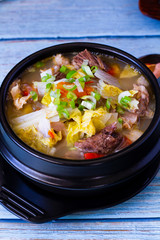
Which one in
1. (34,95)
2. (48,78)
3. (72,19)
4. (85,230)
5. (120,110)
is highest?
(72,19)

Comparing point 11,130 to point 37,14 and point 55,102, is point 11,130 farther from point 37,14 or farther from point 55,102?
point 37,14

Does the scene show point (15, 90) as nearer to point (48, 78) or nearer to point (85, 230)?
point (48, 78)

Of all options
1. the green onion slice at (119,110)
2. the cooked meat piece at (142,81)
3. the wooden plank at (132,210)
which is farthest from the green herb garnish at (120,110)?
the wooden plank at (132,210)

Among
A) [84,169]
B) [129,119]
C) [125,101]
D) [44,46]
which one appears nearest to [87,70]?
[125,101]

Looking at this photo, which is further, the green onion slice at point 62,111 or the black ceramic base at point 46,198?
the green onion slice at point 62,111

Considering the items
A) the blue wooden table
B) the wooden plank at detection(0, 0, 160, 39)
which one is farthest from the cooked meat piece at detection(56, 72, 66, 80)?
the wooden plank at detection(0, 0, 160, 39)

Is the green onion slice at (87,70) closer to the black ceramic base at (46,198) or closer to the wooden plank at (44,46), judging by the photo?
the black ceramic base at (46,198)

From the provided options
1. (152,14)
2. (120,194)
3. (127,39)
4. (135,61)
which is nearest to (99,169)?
(120,194)
